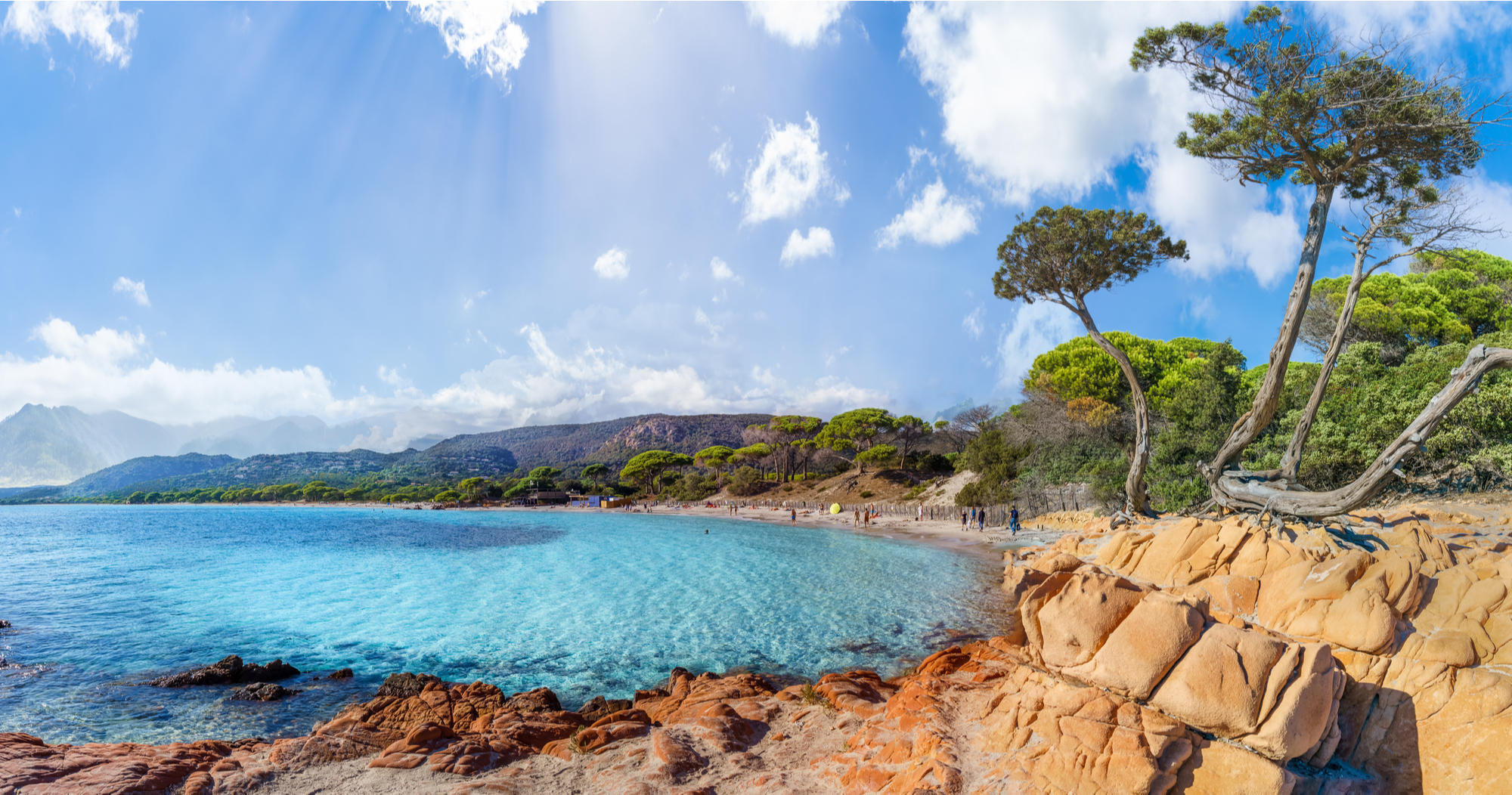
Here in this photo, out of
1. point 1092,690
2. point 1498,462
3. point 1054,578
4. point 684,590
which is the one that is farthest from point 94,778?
point 1498,462

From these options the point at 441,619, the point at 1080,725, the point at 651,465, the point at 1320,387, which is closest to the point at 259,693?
the point at 441,619

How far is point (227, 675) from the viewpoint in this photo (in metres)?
8.87

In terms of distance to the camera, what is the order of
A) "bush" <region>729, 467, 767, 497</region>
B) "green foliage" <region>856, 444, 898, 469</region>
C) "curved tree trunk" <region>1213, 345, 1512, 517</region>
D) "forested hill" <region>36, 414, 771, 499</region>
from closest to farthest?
"curved tree trunk" <region>1213, 345, 1512, 517</region> < "green foliage" <region>856, 444, 898, 469</region> < "bush" <region>729, 467, 767, 497</region> < "forested hill" <region>36, 414, 771, 499</region>

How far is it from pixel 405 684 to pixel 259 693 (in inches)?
82.1

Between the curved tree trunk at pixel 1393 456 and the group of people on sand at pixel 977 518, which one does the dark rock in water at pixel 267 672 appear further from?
the group of people on sand at pixel 977 518

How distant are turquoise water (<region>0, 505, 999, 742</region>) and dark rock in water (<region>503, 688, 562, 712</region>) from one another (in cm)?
59

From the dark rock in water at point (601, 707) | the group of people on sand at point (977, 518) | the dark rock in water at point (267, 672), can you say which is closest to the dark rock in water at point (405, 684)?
the dark rock in water at point (267, 672)

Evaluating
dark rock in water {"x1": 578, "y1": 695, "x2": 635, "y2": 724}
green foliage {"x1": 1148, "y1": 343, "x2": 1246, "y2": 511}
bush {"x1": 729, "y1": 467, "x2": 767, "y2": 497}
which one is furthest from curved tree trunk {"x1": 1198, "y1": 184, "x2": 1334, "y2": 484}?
bush {"x1": 729, "y1": 467, "x2": 767, "y2": 497}

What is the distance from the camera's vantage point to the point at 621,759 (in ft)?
17.6

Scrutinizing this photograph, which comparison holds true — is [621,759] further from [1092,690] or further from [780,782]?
[1092,690]

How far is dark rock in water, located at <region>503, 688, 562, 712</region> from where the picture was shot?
7250mm

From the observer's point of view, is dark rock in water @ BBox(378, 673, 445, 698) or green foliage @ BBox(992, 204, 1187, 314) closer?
dark rock in water @ BBox(378, 673, 445, 698)

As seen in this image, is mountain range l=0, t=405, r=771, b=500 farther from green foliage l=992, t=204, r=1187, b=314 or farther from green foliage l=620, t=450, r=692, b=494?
green foliage l=992, t=204, r=1187, b=314

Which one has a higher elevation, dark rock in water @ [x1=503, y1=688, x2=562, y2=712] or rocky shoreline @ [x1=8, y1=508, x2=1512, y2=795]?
rocky shoreline @ [x1=8, y1=508, x2=1512, y2=795]
